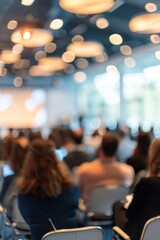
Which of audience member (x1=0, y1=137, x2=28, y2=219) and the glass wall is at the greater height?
audience member (x1=0, y1=137, x2=28, y2=219)

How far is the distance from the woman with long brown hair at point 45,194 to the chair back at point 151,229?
797 millimetres

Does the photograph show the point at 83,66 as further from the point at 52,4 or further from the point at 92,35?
the point at 52,4

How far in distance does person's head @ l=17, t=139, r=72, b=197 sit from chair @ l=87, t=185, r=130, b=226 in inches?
33.9

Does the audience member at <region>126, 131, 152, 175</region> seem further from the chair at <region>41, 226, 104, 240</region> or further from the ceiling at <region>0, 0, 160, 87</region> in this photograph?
the chair at <region>41, 226, 104, 240</region>

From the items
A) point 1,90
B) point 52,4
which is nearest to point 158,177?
point 52,4

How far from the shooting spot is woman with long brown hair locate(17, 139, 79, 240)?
3.20 metres

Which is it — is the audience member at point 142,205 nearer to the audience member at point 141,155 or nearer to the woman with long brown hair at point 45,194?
the woman with long brown hair at point 45,194

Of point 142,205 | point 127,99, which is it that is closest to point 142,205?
point 142,205

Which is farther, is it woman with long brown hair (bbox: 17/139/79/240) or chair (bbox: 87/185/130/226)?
chair (bbox: 87/185/130/226)

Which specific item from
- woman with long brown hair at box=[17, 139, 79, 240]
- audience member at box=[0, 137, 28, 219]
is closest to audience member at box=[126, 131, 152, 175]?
Result: audience member at box=[0, 137, 28, 219]

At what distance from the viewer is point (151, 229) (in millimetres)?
2701

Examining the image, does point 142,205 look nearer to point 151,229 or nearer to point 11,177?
point 151,229

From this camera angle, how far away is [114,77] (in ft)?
48.8

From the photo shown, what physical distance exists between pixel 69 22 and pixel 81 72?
7.54 meters
